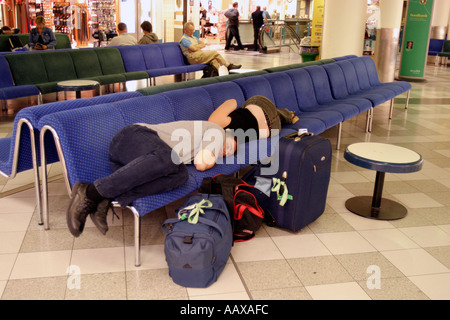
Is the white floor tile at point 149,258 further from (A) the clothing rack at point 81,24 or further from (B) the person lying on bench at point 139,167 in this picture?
(A) the clothing rack at point 81,24

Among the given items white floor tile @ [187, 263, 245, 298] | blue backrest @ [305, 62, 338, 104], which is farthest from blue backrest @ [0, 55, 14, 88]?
white floor tile @ [187, 263, 245, 298]

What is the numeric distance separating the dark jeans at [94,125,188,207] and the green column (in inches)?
383

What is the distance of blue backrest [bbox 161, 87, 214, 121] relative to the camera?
371 centimetres

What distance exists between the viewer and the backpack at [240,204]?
122 inches

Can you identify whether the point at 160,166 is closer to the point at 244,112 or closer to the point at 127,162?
the point at 127,162

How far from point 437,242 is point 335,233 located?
72 cm

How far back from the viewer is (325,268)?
9.47ft

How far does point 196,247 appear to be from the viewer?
2.58m

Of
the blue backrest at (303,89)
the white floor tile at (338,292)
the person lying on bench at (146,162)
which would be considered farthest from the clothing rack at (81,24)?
the white floor tile at (338,292)

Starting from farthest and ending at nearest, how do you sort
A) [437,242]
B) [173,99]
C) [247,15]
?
[247,15] → [173,99] → [437,242]

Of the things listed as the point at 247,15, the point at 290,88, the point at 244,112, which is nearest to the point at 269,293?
the point at 244,112

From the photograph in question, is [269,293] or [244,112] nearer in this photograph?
[269,293]

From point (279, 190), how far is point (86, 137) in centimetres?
136

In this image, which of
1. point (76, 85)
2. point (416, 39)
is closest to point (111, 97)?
point (76, 85)
